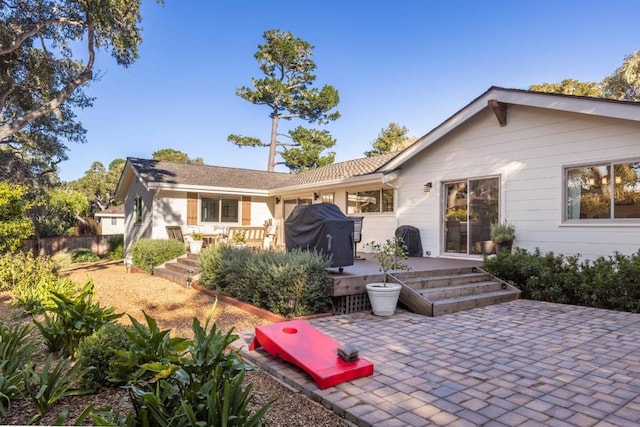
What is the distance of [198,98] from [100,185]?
67.8ft

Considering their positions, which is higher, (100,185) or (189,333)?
(100,185)

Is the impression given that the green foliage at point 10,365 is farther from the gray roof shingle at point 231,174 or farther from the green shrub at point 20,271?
the gray roof shingle at point 231,174

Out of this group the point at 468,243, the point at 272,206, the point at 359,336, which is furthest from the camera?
the point at 272,206

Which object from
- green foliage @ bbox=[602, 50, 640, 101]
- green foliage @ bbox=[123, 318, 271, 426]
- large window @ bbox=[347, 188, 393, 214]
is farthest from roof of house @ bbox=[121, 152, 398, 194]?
green foliage @ bbox=[602, 50, 640, 101]

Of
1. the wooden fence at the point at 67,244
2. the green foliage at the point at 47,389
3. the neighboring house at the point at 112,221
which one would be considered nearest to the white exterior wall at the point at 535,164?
the green foliage at the point at 47,389

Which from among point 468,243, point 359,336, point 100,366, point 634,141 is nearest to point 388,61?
point 468,243

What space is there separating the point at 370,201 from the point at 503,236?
4785 mm

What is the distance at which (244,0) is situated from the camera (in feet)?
41.6

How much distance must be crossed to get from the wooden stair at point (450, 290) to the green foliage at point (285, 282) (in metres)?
1.39

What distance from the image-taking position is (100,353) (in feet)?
9.94

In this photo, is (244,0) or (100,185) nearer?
(244,0)

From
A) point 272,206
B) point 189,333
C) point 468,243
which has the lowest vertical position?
point 189,333

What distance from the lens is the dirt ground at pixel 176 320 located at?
8.57ft

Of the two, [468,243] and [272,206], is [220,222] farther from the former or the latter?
[468,243]
